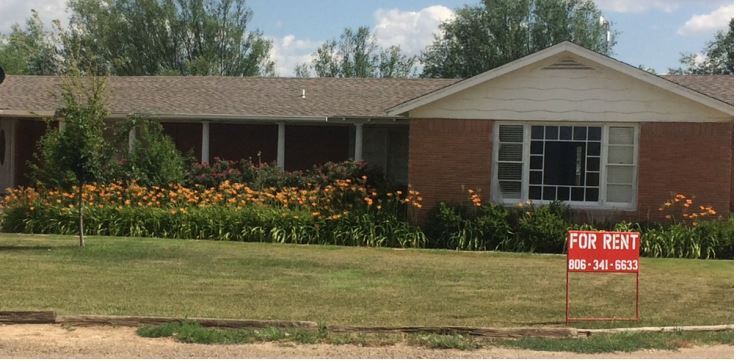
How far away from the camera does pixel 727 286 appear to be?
11922 mm

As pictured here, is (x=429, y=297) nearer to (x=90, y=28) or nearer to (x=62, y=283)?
(x=62, y=283)

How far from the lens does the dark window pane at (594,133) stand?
17.7 m

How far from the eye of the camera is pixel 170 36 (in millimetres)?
44000

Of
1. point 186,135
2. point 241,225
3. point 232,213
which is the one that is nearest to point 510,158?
point 241,225

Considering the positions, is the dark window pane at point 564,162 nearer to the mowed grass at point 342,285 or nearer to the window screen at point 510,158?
the window screen at point 510,158

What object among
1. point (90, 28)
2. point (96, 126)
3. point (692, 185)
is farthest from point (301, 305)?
point (90, 28)

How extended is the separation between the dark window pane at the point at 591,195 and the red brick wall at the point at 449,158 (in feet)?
6.36

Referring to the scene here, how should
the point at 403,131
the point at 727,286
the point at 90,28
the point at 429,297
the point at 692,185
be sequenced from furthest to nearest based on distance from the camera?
1. the point at 90,28
2. the point at 403,131
3. the point at 692,185
4. the point at 727,286
5. the point at 429,297

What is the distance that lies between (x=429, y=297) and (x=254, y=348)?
3.36 m

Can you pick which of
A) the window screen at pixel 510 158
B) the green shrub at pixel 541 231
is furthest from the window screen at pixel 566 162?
the green shrub at pixel 541 231

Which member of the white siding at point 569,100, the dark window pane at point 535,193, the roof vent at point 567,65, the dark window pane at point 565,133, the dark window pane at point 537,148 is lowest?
the dark window pane at point 535,193

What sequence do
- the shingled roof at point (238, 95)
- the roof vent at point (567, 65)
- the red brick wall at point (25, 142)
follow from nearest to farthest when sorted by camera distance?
the roof vent at point (567, 65)
the shingled roof at point (238, 95)
the red brick wall at point (25, 142)

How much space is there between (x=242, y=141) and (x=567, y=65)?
417 inches

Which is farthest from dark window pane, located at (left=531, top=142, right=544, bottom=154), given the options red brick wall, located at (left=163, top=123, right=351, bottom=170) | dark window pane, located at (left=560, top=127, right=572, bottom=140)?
red brick wall, located at (left=163, top=123, right=351, bottom=170)
